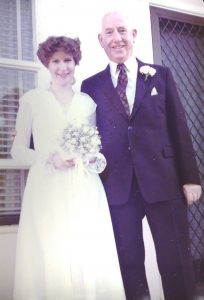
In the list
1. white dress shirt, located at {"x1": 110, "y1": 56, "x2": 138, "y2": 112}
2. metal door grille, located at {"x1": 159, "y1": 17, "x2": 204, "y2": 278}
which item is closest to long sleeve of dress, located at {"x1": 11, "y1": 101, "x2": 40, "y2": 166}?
white dress shirt, located at {"x1": 110, "y1": 56, "x2": 138, "y2": 112}

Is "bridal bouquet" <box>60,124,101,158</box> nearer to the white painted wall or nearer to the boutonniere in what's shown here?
the white painted wall

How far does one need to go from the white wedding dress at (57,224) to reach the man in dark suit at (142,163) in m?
0.06

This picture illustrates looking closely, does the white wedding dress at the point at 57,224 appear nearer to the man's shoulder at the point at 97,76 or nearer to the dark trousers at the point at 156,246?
the dark trousers at the point at 156,246

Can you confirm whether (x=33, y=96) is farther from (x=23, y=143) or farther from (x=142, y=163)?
(x=142, y=163)

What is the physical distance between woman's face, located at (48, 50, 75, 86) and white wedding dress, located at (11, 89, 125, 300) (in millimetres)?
62

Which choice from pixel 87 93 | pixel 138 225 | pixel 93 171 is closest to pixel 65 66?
pixel 87 93

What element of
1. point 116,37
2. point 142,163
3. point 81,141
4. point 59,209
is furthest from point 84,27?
point 59,209

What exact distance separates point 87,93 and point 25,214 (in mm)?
472

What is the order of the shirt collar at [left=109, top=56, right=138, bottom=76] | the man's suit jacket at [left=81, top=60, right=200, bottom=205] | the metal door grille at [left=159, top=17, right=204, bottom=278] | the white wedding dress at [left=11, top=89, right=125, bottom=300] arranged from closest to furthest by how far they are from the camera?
1. the white wedding dress at [left=11, top=89, right=125, bottom=300]
2. the man's suit jacket at [left=81, top=60, right=200, bottom=205]
3. the shirt collar at [left=109, top=56, right=138, bottom=76]
4. the metal door grille at [left=159, top=17, right=204, bottom=278]

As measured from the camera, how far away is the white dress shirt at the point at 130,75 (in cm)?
140

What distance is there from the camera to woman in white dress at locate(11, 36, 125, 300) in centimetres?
123

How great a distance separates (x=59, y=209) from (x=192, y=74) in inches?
35.7

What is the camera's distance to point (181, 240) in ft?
4.46

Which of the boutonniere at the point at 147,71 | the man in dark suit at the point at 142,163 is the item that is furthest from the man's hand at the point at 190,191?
the boutonniere at the point at 147,71
